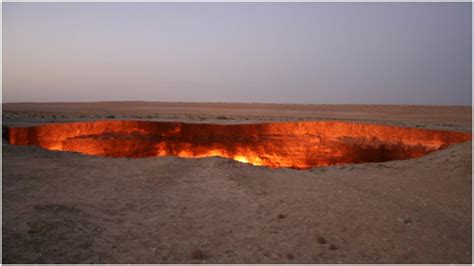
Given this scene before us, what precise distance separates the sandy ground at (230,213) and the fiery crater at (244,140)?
Result: 6.34 metres

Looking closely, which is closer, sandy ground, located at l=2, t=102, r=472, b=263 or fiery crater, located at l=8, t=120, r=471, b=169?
sandy ground, located at l=2, t=102, r=472, b=263

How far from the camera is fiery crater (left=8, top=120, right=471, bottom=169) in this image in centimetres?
1414

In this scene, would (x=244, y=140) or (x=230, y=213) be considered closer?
(x=230, y=213)

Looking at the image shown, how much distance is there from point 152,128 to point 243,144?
377cm

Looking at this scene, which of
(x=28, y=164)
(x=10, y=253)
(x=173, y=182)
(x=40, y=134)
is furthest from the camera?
(x=40, y=134)

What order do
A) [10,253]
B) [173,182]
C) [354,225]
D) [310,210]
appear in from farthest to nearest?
[173,182], [310,210], [354,225], [10,253]

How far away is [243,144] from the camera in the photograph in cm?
1558

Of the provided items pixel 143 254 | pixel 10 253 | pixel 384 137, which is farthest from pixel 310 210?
pixel 384 137

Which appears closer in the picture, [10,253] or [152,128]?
[10,253]

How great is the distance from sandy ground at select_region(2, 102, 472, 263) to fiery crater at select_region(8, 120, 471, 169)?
6344 mm

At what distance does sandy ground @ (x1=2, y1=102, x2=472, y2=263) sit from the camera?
3.84m

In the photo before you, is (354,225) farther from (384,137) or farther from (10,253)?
(384,137)

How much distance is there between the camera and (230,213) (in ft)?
16.6

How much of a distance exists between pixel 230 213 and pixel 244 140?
1058 cm
